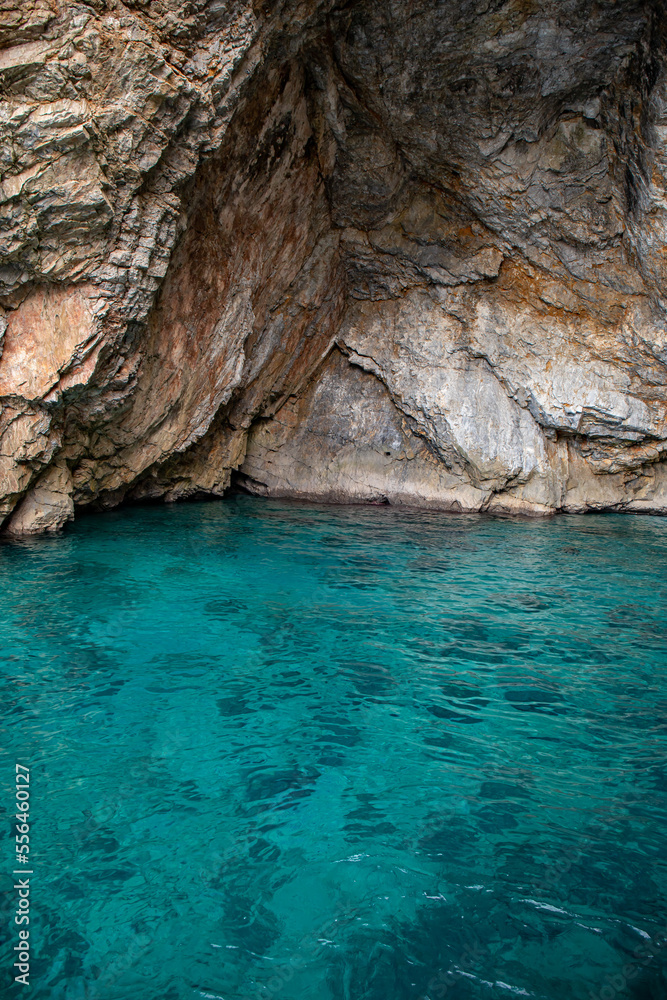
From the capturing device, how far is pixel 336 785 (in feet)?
13.6

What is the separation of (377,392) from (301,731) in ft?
34.4

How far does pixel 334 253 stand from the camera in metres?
13.2

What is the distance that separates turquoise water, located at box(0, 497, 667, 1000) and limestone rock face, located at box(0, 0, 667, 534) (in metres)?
3.67

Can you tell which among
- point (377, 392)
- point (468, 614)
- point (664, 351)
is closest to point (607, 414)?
point (664, 351)

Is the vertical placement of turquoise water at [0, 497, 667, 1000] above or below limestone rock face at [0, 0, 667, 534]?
below

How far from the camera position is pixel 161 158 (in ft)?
28.1

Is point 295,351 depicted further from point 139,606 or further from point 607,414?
point 139,606

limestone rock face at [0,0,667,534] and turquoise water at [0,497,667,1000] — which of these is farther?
limestone rock face at [0,0,667,534]

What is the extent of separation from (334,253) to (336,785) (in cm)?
1125

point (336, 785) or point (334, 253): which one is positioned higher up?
point (334, 253)

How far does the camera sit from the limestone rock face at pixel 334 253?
8.02 m

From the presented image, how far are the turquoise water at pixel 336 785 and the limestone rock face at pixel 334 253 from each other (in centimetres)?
367

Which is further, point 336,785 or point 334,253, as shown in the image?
point 334,253

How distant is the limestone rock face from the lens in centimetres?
802
